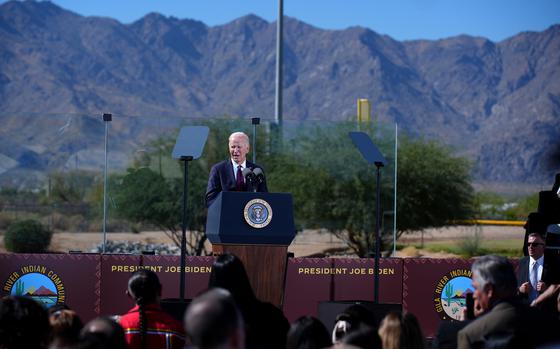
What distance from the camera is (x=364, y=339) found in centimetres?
517

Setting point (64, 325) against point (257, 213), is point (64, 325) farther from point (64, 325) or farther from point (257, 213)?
point (257, 213)

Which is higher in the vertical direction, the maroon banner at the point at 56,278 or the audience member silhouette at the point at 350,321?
the audience member silhouette at the point at 350,321

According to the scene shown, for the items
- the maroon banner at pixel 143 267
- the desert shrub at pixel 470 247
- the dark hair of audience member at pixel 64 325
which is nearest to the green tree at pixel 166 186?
the maroon banner at pixel 143 267

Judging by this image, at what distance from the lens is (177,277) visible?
12344 millimetres

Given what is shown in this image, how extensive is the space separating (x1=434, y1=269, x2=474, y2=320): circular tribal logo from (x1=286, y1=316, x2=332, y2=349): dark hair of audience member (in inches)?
282

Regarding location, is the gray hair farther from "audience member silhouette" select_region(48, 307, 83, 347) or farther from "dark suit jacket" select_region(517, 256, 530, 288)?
"dark suit jacket" select_region(517, 256, 530, 288)

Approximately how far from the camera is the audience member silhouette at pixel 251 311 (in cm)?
586

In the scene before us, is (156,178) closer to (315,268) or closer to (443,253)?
(315,268)

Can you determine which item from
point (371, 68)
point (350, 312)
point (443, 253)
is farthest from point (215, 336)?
point (371, 68)

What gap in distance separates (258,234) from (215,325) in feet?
17.7

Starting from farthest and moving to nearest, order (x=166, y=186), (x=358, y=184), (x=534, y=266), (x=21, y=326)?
(x=358, y=184) < (x=166, y=186) < (x=534, y=266) < (x=21, y=326)

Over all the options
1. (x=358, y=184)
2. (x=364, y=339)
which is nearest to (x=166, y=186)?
(x=358, y=184)

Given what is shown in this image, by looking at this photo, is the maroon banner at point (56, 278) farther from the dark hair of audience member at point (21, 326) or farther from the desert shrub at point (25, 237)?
the dark hair of audience member at point (21, 326)

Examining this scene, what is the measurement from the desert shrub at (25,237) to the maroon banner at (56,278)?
192 inches
